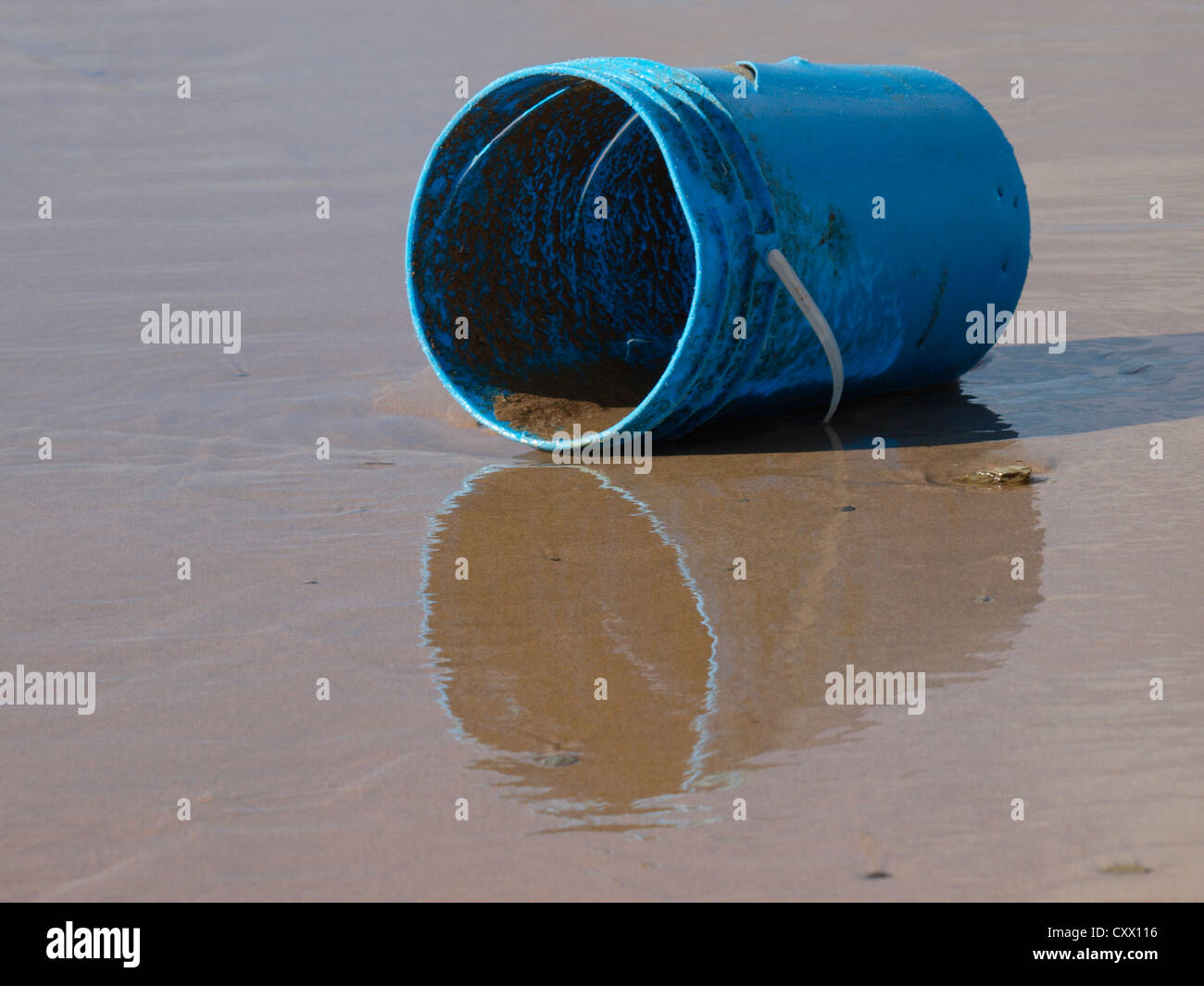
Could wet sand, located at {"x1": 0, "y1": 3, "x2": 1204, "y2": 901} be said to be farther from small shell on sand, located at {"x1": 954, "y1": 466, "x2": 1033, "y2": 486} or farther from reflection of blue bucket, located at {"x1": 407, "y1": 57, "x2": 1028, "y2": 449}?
reflection of blue bucket, located at {"x1": 407, "y1": 57, "x2": 1028, "y2": 449}

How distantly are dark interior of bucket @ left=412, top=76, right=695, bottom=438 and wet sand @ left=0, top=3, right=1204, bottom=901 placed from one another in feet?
Result: 1.03

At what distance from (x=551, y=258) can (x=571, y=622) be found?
258cm

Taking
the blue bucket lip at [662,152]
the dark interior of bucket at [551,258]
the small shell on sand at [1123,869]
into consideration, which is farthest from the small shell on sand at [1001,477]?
the small shell on sand at [1123,869]

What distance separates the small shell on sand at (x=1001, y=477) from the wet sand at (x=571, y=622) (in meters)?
0.05

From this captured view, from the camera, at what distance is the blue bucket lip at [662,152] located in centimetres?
425

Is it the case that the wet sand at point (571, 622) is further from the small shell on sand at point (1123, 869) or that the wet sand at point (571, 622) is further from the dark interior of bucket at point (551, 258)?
the dark interior of bucket at point (551, 258)

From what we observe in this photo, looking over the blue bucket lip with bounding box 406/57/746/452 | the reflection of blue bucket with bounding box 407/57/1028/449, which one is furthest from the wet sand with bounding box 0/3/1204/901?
the reflection of blue bucket with bounding box 407/57/1028/449

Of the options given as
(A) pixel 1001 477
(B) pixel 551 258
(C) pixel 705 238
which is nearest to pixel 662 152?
(C) pixel 705 238

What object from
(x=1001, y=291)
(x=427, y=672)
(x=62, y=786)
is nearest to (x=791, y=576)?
(x=427, y=672)

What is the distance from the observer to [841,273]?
4625 millimetres

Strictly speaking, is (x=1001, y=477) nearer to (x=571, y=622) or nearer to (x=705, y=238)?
(x=705, y=238)

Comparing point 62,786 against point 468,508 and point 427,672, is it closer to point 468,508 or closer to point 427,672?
point 427,672

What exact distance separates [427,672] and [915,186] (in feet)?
8.61

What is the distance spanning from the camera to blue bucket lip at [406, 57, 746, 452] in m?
4.25
